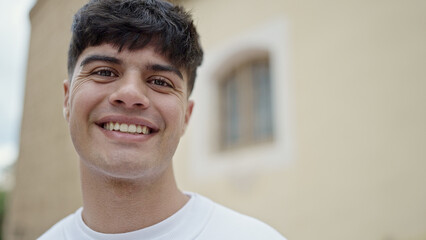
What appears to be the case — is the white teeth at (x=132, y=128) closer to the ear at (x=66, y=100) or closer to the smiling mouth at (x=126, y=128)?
the smiling mouth at (x=126, y=128)

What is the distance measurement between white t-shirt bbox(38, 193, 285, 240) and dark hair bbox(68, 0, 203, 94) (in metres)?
0.58

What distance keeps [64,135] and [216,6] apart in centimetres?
344

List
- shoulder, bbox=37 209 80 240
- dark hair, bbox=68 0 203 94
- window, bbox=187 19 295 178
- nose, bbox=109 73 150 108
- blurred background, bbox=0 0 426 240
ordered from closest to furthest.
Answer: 1. nose, bbox=109 73 150 108
2. dark hair, bbox=68 0 203 94
3. shoulder, bbox=37 209 80 240
4. blurred background, bbox=0 0 426 240
5. window, bbox=187 19 295 178

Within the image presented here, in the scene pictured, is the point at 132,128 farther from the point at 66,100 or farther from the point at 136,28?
the point at 66,100

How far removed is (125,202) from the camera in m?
1.48

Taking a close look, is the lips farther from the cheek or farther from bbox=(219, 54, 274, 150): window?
bbox=(219, 54, 274, 150): window

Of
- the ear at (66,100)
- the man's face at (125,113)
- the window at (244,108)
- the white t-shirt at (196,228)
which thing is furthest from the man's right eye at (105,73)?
the window at (244,108)

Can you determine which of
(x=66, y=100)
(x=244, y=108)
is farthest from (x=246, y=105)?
(x=66, y=100)

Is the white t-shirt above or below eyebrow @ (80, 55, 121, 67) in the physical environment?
below

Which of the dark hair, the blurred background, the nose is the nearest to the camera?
the nose

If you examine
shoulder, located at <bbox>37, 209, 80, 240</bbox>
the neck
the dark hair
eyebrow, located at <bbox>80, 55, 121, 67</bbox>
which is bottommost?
shoulder, located at <bbox>37, 209, 80, 240</bbox>

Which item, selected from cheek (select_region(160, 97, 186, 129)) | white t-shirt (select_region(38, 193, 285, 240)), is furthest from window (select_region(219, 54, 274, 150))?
cheek (select_region(160, 97, 186, 129))

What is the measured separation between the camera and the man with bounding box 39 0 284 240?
1409mm

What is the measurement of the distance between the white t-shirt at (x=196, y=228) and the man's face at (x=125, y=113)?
8.3 inches
